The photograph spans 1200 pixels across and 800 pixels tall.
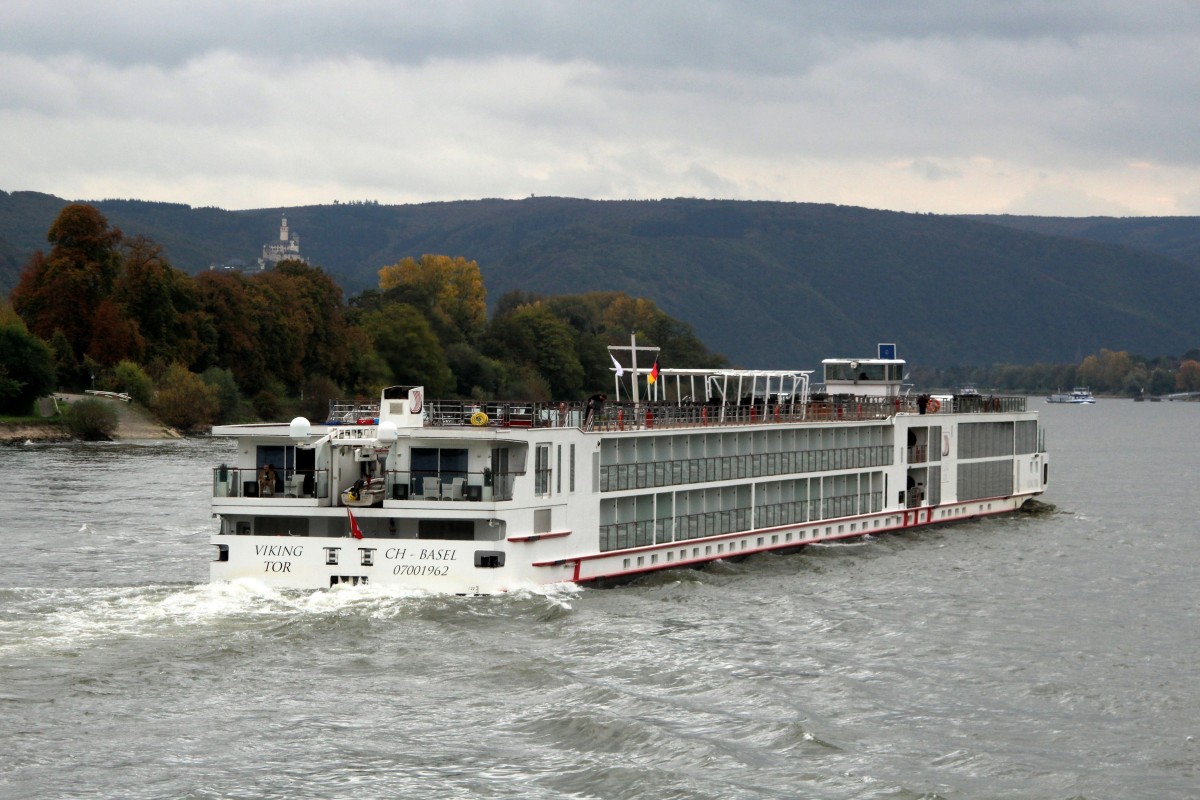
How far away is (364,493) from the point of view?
121 ft

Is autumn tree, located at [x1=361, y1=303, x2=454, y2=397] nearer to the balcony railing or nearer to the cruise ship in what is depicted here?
the cruise ship

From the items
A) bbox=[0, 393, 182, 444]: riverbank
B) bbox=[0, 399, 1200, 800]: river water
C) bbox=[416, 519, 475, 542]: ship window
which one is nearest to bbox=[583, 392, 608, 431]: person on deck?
bbox=[0, 399, 1200, 800]: river water

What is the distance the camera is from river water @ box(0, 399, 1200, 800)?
25.1 m

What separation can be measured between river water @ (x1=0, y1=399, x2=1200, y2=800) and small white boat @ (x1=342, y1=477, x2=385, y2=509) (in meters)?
2.36

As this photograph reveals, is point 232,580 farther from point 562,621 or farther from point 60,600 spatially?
point 562,621

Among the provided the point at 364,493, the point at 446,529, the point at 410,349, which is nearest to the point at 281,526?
the point at 364,493

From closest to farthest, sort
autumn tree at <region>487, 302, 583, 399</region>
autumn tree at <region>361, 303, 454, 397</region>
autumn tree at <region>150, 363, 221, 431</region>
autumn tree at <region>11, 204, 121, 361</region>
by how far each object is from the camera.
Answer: autumn tree at <region>150, 363, 221, 431</region>, autumn tree at <region>11, 204, 121, 361</region>, autumn tree at <region>361, 303, 454, 397</region>, autumn tree at <region>487, 302, 583, 399</region>

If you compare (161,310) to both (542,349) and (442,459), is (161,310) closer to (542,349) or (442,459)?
(542,349)

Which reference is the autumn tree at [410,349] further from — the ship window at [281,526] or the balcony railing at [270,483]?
the ship window at [281,526]

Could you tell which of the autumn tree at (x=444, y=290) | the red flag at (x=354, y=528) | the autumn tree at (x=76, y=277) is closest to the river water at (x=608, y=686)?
the red flag at (x=354, y=528)

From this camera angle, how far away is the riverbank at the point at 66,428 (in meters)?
102

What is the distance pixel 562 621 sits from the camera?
115ft

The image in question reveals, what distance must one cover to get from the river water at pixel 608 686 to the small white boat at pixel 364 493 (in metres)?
2.36

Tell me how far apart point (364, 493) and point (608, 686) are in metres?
9.22
